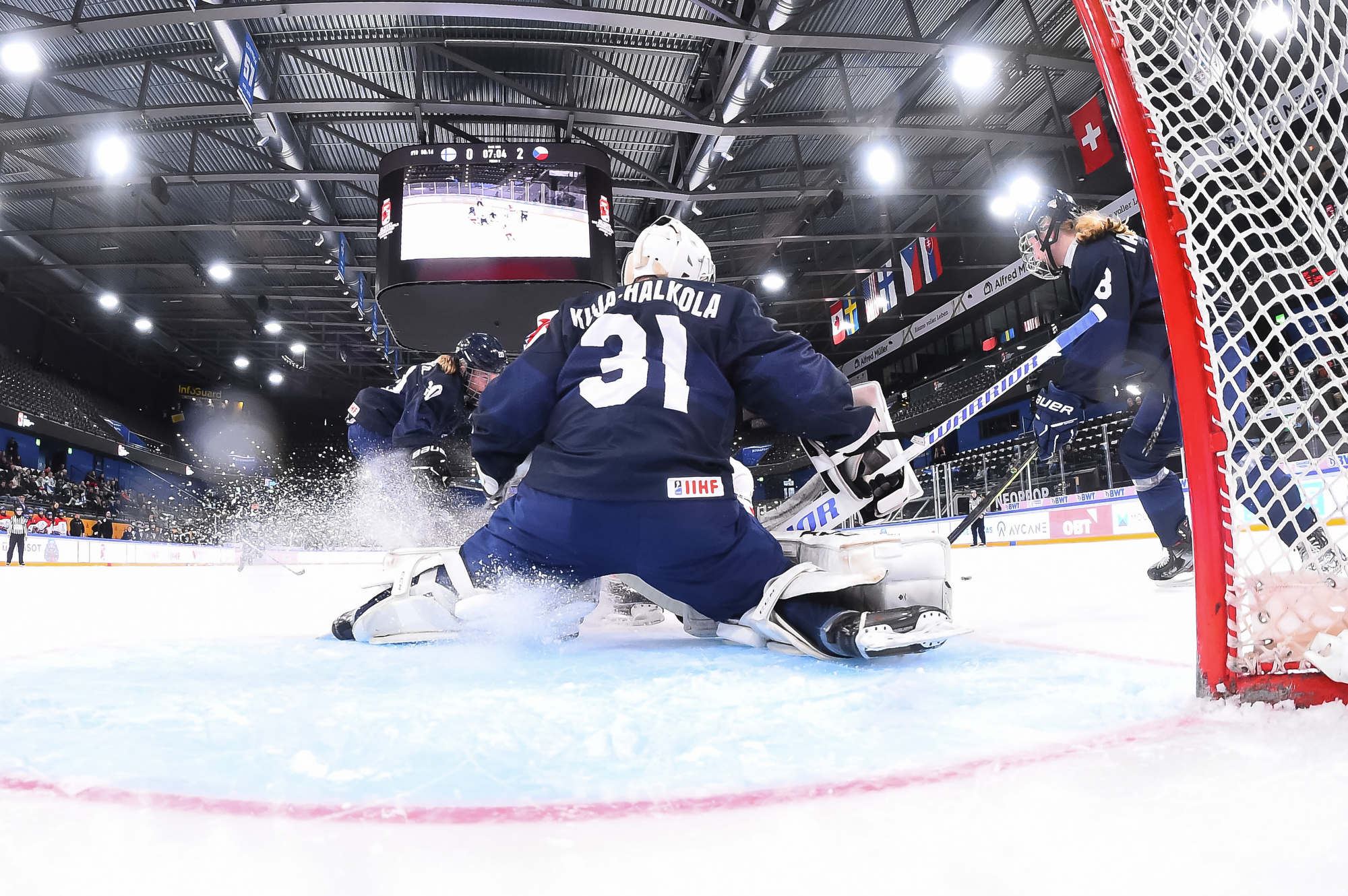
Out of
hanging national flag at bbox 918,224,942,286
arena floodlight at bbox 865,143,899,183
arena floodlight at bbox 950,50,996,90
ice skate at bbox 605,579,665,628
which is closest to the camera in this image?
ice skate at bbox 605,579,665,628

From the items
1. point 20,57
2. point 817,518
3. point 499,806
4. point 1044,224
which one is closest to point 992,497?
point 1044,224

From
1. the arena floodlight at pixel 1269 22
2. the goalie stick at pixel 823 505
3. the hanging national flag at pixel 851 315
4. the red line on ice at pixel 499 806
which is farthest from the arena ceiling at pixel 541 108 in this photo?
the red line on ice at pixel 499 806

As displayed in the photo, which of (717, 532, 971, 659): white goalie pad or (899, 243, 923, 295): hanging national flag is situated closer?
(717, 532, 971, 659): white goalie pad

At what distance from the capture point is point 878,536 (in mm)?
1697

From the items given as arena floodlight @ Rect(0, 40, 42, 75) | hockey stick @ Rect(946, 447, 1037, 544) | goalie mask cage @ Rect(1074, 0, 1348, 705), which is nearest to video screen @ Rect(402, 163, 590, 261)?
arena floodlight @ Rect(0, 40, 42, 75)

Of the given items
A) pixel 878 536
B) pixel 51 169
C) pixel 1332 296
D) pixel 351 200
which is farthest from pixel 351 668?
pixel 51 169

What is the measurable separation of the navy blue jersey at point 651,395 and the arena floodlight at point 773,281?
12403 mm

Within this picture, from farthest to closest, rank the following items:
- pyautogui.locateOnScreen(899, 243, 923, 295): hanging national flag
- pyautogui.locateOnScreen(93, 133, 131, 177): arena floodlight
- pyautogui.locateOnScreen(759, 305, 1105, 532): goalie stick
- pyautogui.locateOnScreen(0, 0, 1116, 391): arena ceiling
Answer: pyautogui.locateOnScreen(899, 243, 923, 295): hanging national flag
pyautogui.locateOnScreen(93, 133, 131, 177): arena floodlight
pyautogui.locateOnScreen(0, 0, 1116, 391): arena ceiling
pyautogui.locateOnScreen(759, 305, 1105, 532): goalie stick

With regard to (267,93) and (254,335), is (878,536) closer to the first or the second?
(267,93)

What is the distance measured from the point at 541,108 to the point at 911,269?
6.33 meters

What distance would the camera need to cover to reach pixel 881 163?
30.4ft

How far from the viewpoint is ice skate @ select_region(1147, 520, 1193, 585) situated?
3.01 meters

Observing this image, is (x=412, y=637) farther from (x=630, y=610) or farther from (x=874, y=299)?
(x=874, y=299)

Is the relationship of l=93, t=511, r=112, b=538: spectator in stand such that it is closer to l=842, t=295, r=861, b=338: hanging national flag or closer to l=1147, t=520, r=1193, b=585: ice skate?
l=842, t=295, r=861, b=338: hanging national flag
